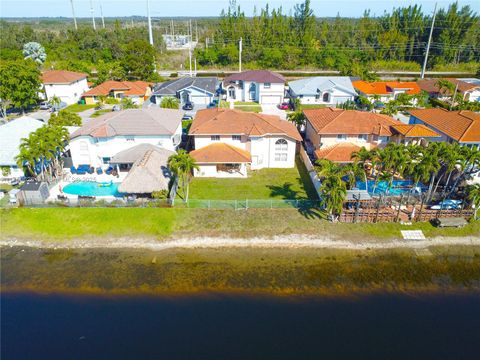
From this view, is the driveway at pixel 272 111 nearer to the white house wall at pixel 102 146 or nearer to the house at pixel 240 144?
the house at pixel 240 144

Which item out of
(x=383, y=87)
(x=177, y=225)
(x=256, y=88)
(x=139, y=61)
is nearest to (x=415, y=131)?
(x=177, y=225)

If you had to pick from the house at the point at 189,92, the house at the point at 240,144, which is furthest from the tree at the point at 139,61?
the house at the point at 240,144

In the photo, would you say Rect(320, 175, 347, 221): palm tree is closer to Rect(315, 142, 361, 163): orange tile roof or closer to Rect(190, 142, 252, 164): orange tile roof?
Rect(315, 142, 361, 163): orange tile roof

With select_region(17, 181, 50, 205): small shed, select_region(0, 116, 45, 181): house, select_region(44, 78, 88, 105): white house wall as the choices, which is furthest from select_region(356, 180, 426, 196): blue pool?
select_region(44, 78, 88, 105): white house wall

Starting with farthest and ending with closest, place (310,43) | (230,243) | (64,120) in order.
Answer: (310,43)
(64,120)
(230,243)

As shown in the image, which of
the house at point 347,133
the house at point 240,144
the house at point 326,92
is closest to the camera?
the house at point 240,144

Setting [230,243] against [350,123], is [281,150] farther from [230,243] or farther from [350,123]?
[230,243]

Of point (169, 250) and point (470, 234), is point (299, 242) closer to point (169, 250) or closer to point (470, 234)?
point (169, 250)
